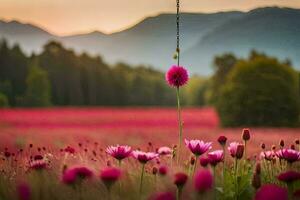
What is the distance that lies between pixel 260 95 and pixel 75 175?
12976 mm

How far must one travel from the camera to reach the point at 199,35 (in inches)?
281

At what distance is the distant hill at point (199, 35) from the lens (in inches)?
245

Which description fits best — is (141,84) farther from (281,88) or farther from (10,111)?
(10,111)

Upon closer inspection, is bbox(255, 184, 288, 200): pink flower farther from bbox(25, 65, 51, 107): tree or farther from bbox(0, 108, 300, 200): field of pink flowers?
bbox(25, 65, 51, 107): tree

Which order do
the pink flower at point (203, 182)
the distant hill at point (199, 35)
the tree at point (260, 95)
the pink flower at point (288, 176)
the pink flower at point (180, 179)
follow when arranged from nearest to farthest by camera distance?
1. the pink flower at point (203, 182)
2. the pink flower at point (180, 179)
3. the pink flower at point (288, 176)
4. the distant hill at point (199, 35)
5. the tree at point (260, 95)

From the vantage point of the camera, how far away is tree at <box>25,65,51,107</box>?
515 inches

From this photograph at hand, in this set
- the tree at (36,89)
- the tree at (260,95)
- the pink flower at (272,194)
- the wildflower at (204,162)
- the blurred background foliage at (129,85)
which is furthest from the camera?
the tree at (260,95)

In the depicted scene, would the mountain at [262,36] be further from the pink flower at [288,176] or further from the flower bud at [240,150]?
the pink flower at [288,176]

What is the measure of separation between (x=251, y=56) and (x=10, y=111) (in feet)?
25.8

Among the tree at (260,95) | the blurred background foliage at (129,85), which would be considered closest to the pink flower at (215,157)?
the blurred background foliage at (129,85)

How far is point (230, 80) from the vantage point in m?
15.9

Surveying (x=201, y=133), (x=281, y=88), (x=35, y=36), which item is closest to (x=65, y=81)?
(x=201, y=133)

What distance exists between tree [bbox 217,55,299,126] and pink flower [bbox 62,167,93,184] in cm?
1216

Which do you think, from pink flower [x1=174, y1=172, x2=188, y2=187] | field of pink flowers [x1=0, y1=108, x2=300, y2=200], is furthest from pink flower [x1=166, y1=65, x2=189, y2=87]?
pink flower [x1=174, y1=172, x2=188, y2=187]
